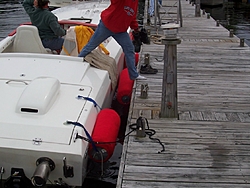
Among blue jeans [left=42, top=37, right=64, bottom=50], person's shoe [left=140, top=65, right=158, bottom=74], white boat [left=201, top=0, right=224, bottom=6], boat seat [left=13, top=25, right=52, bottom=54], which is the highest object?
boat seat [left=13, top=25, right=52, bottom=54]

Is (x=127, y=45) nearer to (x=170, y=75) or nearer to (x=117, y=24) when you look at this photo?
(x=117, y=24)

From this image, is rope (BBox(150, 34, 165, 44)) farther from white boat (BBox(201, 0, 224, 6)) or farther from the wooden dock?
white boat (BBox(201, 0, 224, 6))

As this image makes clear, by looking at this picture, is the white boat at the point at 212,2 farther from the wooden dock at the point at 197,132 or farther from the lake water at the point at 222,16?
the wooden dock at the point at 197,132

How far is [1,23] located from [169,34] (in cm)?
1383

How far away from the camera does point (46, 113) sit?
4.05m

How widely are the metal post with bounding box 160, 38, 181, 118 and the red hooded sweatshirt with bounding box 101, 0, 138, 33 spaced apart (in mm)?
1060

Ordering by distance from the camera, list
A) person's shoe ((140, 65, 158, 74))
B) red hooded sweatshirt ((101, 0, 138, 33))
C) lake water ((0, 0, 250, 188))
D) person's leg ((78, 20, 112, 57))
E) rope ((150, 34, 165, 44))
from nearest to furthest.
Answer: red hooded sweatshirt ((101, 0, 138, 33)) < person's leg ((78, 20, 112, 57)) < person's shoe ((140, 65, 158, 74)) < rope ((150, 34, 165, 44)) < lake water ((0, 0, 250, 188))

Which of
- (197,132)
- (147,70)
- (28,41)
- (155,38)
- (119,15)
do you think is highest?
(119,15)

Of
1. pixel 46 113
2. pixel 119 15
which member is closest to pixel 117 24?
pixel 119 15

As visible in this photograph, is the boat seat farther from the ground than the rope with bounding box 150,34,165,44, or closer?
farther from the ground

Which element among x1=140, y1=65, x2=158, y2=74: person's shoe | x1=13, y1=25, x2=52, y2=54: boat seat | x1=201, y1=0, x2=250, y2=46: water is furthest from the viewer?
x1=201, y1=0, x2=250, y2=46: water

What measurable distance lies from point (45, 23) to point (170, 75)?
8.18 ft

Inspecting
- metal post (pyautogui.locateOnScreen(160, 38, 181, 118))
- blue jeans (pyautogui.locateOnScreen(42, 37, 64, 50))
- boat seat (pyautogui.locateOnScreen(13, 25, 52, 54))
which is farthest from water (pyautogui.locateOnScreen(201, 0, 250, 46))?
metal post (pyautogui.locateOnScreen(160, 38, 181, 118))

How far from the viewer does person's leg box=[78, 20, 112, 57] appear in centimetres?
536
